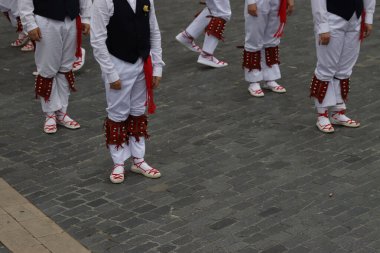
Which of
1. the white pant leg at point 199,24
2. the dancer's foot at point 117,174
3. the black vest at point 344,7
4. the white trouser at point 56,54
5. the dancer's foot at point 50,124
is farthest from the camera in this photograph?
the white pant leg at point 199,24

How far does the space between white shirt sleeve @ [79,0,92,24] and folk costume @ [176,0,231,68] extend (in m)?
2.20

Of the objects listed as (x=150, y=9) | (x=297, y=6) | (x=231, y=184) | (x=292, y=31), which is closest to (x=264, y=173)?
(x=231, y=184)

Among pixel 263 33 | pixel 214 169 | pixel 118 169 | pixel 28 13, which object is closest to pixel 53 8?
pixel 28 13

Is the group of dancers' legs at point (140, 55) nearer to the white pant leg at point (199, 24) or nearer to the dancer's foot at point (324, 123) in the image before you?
the dancer's foot at point (324, 123)

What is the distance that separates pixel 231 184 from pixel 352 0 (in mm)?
2004

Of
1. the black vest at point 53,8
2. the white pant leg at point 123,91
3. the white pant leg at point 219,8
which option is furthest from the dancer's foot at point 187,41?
the white pant leg at point 123,91

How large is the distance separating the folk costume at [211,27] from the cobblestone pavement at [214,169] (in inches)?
7.1

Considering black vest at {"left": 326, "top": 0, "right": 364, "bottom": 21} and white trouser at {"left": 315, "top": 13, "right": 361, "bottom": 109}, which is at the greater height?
black vest at {"left": 326, "top": 0, "right": 364, "bottom": 21}

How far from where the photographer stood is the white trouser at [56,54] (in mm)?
7660

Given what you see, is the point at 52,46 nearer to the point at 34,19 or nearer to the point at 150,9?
the point at 34,19

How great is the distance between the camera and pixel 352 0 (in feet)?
23.9

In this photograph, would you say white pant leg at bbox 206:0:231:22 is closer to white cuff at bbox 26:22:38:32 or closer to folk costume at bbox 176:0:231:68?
folk costume at bbox 176:0:231:68

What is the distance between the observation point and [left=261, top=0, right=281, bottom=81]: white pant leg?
8.52 m

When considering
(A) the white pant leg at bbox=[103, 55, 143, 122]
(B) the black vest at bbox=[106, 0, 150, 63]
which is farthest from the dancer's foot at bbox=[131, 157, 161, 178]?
(B) the black vest at bbox=[106, 0, 150, 63]
